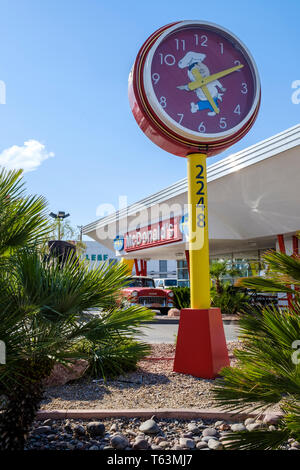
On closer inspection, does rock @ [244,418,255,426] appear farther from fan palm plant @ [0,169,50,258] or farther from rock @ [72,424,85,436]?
fan palm plant @ [0,169,50,258]

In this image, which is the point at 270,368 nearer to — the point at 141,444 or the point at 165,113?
the point at 141,444

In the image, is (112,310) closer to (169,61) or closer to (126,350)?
(126,350)

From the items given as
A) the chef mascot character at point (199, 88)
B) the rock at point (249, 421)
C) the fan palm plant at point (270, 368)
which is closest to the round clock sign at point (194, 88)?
the chef mascot character at point (199, 88)

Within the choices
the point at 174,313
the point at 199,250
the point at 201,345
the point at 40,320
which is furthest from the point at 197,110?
the point at 174,313

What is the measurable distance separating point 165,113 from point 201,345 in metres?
3.29

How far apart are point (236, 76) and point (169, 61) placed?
109 centimetres

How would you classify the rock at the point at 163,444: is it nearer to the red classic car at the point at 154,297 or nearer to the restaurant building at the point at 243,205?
the restaurant building at the point at 243,205

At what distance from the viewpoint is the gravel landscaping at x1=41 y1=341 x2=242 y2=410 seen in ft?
13.9

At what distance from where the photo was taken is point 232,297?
16.3 metres

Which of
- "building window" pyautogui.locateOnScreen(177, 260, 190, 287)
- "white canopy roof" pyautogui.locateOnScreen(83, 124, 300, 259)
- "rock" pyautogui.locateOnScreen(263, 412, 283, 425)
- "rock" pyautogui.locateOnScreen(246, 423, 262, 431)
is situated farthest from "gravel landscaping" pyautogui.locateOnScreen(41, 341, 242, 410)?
"building window" pyautogui.locateOnScreen(177, 260, 190, 287)

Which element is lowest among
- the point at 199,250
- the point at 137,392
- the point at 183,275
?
the point at 137,392

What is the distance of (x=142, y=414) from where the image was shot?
385cm

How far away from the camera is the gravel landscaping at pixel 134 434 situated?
3121 mm

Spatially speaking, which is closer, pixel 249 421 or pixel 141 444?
pixel 141 444
